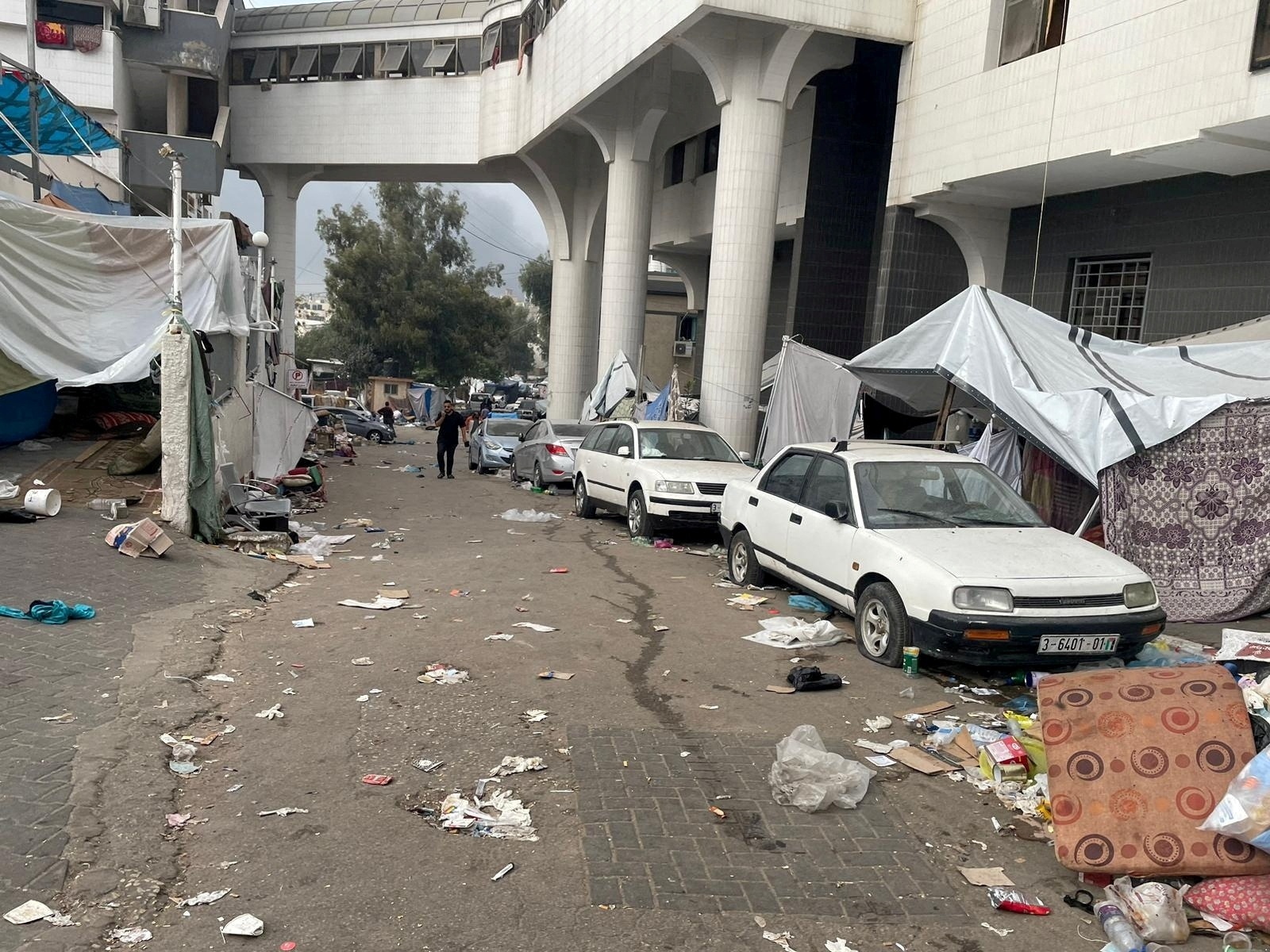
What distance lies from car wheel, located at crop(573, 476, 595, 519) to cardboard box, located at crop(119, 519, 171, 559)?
672 centimetres

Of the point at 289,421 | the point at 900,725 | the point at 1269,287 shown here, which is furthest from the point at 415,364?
the point at 900,725

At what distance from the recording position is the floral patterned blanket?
8.10 metres

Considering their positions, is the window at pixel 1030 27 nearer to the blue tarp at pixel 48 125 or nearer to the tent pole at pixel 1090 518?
the tent pole at pixel 1090 518

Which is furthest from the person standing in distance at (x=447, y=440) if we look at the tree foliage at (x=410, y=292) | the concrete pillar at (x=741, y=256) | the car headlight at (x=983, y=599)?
the tree foliage at (x=410, y=292)

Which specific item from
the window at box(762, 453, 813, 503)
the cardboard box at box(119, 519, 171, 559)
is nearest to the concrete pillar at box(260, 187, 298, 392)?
the cardboard box at box(119, 519, 171, 559)

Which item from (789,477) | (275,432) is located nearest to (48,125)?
(275,432)

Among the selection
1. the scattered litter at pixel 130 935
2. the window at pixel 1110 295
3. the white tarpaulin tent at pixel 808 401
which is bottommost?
the scattered litter at pixel 130 935

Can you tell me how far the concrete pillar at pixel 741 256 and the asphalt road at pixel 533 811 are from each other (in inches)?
434

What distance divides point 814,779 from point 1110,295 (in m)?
12.1

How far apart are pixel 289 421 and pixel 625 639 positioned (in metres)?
11.5

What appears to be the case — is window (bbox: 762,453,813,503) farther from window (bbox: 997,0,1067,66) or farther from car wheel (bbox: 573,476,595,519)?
window (bbox: 997,0,1067,66)

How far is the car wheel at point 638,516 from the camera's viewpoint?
12.2 metres

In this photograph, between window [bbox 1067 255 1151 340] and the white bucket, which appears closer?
the white bucket

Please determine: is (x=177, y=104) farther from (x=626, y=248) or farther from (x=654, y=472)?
(x=654, y=472)
